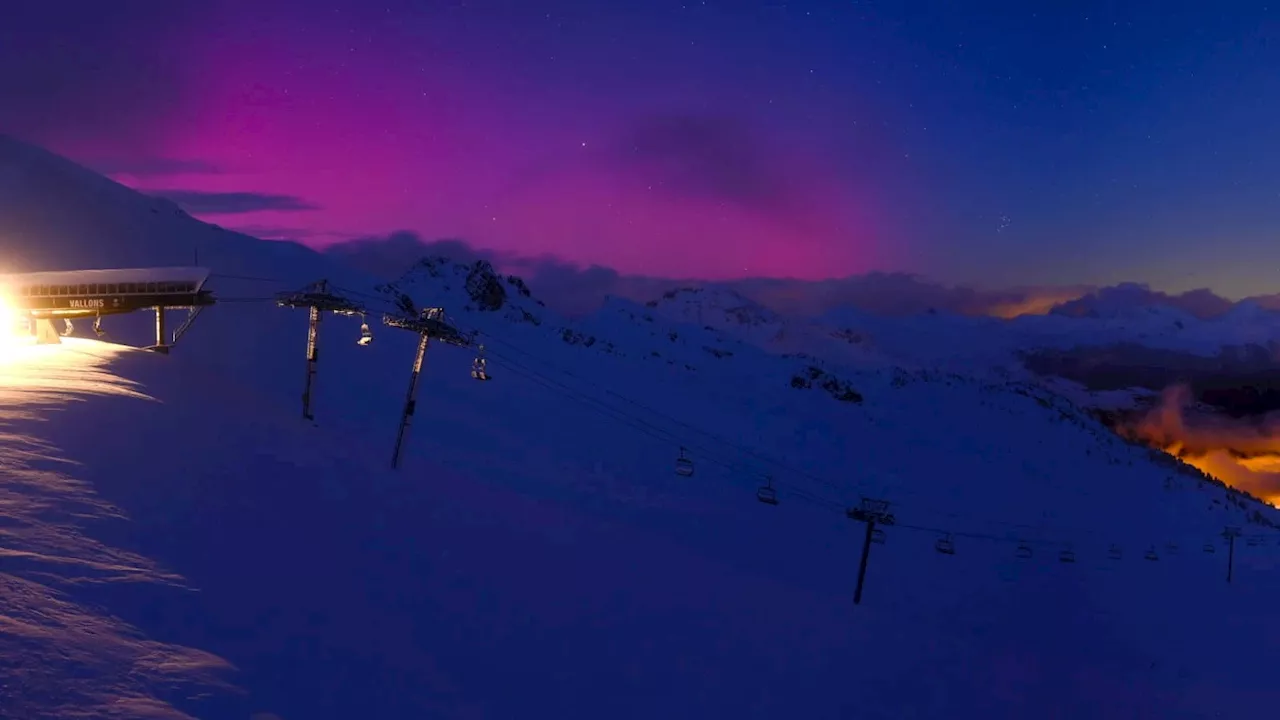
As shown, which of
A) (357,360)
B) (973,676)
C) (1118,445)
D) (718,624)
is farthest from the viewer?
(1118,445)

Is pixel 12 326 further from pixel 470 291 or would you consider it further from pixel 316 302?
pixel 470 291

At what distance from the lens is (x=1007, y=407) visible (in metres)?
102

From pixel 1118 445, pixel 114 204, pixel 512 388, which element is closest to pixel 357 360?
pixel 512 388

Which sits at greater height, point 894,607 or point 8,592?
point 8,592

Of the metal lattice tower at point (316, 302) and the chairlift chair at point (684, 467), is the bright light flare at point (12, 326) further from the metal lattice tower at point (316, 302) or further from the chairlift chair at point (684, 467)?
the chairlift chair at point (684, 467)

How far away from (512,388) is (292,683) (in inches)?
2292

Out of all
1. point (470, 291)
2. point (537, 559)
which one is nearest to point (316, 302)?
point (537, 559)

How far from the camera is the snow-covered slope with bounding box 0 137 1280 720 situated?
12.0 meters

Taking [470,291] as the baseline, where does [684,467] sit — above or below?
below

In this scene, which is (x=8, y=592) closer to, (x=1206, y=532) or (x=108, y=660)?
(x=108, y=660)

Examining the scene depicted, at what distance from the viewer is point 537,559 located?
2339cm

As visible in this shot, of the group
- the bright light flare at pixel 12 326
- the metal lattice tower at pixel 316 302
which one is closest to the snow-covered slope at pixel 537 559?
the bright light flare at pixel 12 326

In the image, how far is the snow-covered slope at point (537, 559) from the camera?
11992 mm

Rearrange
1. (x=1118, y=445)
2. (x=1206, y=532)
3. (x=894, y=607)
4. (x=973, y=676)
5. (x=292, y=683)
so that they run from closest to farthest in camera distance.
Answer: (x=292, y=683)
(x=973, y=676)
(x=894, y=607)
(x=1206, y=532)
(x=1118, y=445)
